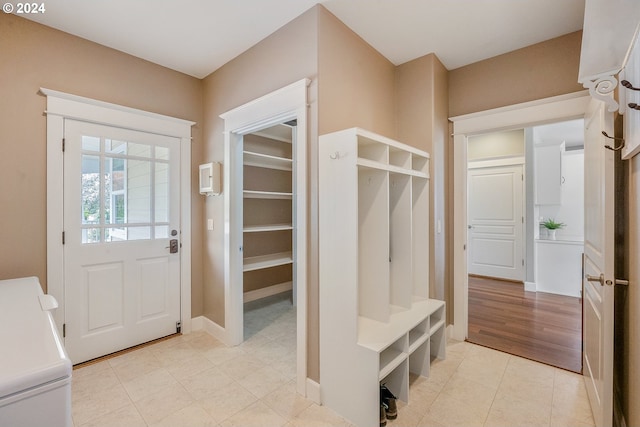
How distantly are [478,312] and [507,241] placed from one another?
2158 millimetres

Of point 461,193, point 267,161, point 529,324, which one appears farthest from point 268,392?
point 529,324

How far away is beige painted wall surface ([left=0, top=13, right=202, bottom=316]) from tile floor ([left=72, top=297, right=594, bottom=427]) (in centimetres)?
105

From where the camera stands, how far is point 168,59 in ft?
9.02

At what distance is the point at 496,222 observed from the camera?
5234 mm

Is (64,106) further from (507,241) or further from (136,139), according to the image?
(507,241)

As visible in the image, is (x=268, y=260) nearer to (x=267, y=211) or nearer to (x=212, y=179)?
(x=267, y=211)

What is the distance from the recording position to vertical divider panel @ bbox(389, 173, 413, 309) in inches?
89.5

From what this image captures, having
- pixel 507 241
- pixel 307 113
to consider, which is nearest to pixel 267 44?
pixel 307 113

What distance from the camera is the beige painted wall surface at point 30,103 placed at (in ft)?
6.79

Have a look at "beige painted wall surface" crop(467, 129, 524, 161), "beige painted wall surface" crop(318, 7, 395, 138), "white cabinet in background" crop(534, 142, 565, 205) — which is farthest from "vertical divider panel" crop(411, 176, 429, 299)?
"white cabinet in background" crop(534, 142, 565, 205)

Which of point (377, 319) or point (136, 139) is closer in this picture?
point (377, 319)

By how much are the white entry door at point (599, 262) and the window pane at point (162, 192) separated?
11.2ft

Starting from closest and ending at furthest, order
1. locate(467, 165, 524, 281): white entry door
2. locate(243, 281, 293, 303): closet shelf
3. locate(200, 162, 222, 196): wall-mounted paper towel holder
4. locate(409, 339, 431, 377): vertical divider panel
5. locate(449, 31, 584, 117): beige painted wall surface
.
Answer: locate(409, 339, 431, 377): vertical divider panel < locate(449, 31, 584, 117): beige painted wall surface < locate(200, 162, 222, 196): wall-mounted paper towel holder < locate(243, 281, 293, 303): closet shelf < locate(467, 165, 524, 281): white entry door

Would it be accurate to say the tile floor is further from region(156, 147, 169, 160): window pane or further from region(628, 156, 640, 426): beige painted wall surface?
region(156, 147, 169, 160): window pane
